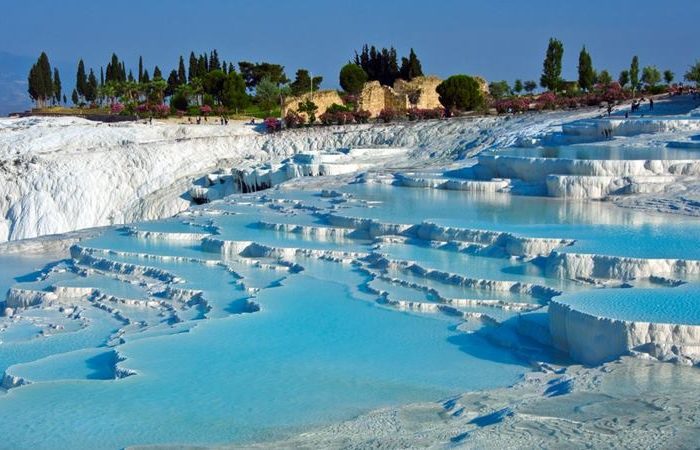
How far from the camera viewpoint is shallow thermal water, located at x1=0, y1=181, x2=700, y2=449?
653 centimetres

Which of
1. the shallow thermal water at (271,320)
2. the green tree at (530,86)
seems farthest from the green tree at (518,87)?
the shallow thermal water at (271,320)

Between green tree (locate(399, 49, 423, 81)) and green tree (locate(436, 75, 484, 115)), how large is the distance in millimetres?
8774

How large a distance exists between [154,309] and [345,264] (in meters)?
2.21

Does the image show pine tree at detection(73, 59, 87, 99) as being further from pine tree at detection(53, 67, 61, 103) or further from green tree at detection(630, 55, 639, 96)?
green tree at detection(630, 55, 639, 96)

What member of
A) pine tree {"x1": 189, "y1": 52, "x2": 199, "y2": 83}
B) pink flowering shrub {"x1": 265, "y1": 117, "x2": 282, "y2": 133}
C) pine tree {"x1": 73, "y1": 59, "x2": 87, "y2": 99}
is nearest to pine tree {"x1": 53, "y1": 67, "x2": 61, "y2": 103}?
pine tree {"x1": 73, "y1": 59, "x2": 87, "y2": 99}

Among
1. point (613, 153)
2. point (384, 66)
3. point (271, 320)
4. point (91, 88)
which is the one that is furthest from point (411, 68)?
point (271, 320)

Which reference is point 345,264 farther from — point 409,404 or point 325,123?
point 325,123

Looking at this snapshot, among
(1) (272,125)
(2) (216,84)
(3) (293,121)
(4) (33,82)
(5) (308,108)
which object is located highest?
(4) (33,82)

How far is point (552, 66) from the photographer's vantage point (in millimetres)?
34031

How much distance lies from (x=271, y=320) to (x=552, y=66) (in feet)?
88.5

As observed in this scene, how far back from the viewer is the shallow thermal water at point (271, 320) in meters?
6.53

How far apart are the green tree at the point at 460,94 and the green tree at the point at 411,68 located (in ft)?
28.8

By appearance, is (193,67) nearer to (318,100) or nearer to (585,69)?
(318,100)

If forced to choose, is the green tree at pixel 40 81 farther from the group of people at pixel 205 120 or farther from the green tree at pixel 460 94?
the green tree at pixel 460 94
